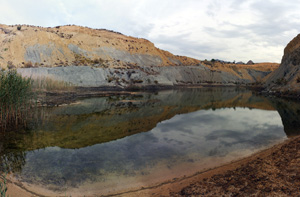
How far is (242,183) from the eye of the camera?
279 inches

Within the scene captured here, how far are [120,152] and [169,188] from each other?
5.45m

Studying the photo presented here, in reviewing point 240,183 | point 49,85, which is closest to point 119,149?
point 240,183

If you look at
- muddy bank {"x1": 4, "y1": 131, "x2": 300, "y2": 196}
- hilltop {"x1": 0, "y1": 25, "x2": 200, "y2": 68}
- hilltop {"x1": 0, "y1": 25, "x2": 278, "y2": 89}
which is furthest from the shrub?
muddy bank {"x1": 4, "y1": 131, "x2": 300, "y2": 196}

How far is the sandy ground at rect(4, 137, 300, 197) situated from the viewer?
6.29 m

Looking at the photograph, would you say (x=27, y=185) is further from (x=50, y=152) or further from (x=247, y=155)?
(x=247, y=155)

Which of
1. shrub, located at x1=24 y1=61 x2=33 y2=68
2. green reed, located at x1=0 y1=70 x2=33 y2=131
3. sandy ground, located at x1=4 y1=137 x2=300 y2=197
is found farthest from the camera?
shrub, located at x1=24 y1=61 x2=33 y2=68

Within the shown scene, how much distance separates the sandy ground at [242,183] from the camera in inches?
248

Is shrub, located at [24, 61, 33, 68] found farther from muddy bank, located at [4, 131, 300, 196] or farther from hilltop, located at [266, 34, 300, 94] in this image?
hilltop, located at [266, 34, 300, 94]

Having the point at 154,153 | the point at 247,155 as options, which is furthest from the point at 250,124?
the point at 154,153

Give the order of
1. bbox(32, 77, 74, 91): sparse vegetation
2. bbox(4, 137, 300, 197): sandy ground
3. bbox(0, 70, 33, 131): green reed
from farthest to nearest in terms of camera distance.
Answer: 1. bbox(32, 77, 74, 91): sparse vegetation
2. bbox(0, 70, 33, 131): green reed
3. bbox(4, 137, 300, 197): sandy ground

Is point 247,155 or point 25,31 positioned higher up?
point 25,31

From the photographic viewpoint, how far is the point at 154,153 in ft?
40.8

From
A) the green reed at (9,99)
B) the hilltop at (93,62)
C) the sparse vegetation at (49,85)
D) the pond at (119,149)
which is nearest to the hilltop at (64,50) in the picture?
the hilltop at (93,62)

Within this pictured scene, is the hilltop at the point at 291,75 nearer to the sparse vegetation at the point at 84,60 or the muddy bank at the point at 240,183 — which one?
the muddy bank at the point at 240,183
